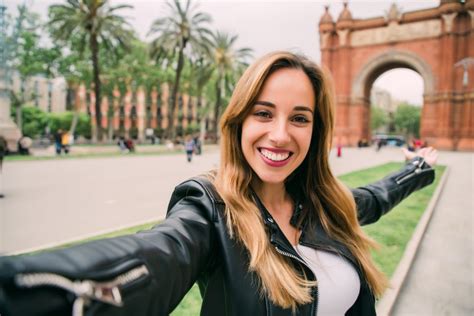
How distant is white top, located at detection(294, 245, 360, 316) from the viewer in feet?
4.49

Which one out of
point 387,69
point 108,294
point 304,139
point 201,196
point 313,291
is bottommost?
point 313,291

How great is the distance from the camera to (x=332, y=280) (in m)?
1.43

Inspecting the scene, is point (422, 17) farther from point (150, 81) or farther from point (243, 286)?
point (243, 286)

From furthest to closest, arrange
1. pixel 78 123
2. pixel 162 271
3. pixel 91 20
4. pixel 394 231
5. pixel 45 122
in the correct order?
pixel 78 123, pixel 45 122, pixel 91 20, pixel 394 231, pixel 162 271

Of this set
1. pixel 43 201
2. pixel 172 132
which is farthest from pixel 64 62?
pixel 43 201

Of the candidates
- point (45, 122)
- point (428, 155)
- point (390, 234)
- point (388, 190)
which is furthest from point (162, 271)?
point (45, 122)

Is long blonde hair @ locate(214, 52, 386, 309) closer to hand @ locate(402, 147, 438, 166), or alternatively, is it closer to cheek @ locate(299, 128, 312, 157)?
cheek @ locate(299, 128, 312, 157)

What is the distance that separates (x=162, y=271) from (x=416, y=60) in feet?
135

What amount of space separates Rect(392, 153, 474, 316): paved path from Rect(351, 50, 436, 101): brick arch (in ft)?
109

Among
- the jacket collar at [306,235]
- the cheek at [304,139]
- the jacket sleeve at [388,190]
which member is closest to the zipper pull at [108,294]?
the jacket collar at [306,235]

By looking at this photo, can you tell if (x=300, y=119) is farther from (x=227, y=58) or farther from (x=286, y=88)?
(x=227, y=58)

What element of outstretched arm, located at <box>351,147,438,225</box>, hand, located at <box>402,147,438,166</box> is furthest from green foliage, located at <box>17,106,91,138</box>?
outstretched arm, located at <box>351,147,438,225</box>

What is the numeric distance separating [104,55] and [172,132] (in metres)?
14.5

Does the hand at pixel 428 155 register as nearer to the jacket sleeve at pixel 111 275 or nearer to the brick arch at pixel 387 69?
the jacket sleeve at pixel 111 275
